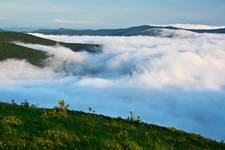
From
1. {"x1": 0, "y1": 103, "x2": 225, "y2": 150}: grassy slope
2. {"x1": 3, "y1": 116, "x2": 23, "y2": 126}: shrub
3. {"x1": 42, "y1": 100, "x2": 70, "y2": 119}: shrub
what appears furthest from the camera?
{"x1": 42, "y1": 100, "x2": 70, "y2": 119}: shrub

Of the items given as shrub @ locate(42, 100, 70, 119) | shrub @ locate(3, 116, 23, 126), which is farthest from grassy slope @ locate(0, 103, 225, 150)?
shrub @ locate(42, 100, 70, 119)

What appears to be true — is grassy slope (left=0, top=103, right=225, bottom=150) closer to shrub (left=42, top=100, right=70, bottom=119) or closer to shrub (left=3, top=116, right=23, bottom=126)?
shrub (left=3, top=116, right=23, bottom=126)

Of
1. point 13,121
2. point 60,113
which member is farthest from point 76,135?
point 60,113

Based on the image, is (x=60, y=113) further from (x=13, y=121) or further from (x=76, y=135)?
(x=76, y=135)

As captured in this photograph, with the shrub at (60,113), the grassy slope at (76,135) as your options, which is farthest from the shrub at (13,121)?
the shrub at (60,113)

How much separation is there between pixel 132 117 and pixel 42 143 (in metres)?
7.46

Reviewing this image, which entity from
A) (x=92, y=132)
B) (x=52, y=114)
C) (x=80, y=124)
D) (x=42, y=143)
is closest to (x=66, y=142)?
(x=42, y=143)

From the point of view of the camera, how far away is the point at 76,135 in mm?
12234

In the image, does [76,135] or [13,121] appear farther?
[13,121]

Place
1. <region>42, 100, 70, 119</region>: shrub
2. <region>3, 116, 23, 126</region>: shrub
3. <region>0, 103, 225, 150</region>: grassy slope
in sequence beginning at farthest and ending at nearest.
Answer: <region>42, 100, 70, 119</region>: shrub → <region>3, 116, 23, 126</region>: shrub → <region>0, 103, 225, 150</region>: grassy slope

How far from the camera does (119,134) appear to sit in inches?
518

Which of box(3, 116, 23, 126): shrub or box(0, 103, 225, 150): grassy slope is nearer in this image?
box(0, 103, 225, 150): grassy slope

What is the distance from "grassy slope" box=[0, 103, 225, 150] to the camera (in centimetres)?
1109

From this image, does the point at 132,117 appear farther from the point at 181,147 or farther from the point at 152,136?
the point at 181,147
